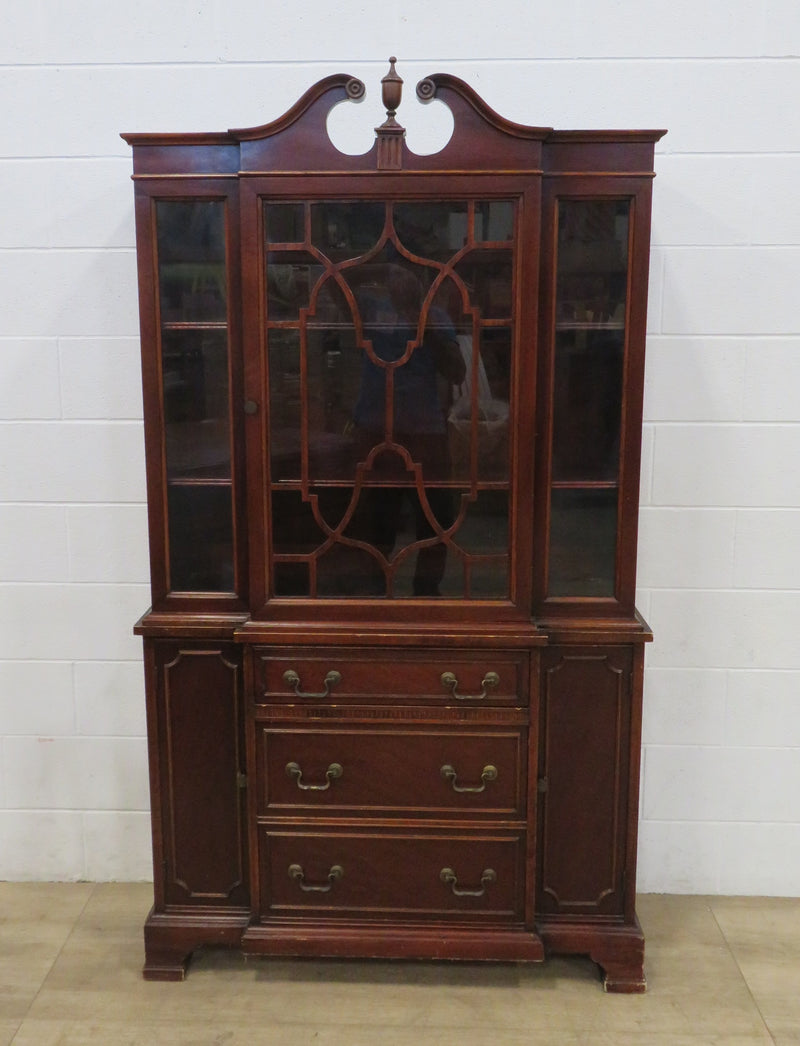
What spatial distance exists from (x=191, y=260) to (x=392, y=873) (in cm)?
142

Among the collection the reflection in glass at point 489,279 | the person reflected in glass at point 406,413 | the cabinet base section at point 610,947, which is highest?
the reflection in glass at point 489,279

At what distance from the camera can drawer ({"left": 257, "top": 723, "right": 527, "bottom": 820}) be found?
87.4 inches

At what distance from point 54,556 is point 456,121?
4.88 ft

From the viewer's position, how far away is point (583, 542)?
7.30 ft

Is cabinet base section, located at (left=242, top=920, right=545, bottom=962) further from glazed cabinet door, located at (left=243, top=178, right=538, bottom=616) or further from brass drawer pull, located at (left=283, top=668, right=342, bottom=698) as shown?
glazed cabinet door, located at (left=243, top=178, right=538, bottom=616)

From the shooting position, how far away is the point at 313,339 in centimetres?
212

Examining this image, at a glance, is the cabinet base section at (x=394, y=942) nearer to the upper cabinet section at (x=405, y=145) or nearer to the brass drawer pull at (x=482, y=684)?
the brass drawer pull at (x=482, y=684)

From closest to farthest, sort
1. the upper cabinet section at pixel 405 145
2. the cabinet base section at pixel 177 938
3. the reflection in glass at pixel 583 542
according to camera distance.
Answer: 1. the upper cabinet section at pixel 405 145
2. the reflection in glass at pixel 583 542
3. the cabinet base section at pixel 177 938

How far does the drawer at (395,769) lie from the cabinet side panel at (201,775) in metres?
0.12

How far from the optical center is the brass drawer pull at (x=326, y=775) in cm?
223

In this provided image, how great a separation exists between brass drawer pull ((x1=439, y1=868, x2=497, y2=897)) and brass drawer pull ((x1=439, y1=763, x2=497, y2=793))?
0.62 ft

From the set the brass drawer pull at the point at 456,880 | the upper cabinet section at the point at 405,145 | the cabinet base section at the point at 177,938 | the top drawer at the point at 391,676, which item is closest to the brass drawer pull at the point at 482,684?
the top drawer at the point at 391,676

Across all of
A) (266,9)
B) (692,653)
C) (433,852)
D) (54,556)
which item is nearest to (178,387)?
(54,556)

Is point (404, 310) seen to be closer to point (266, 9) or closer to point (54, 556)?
point (266, 9)
